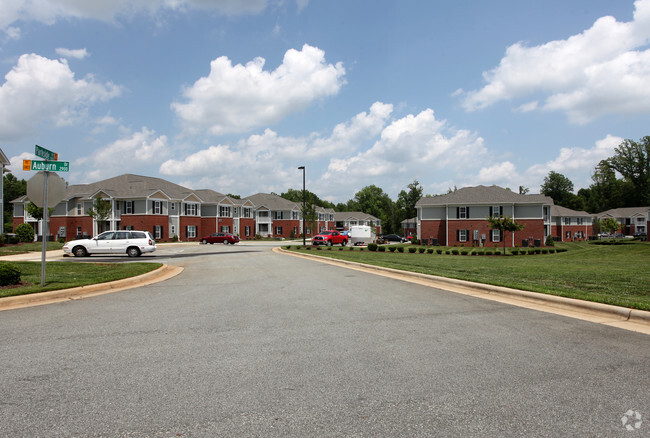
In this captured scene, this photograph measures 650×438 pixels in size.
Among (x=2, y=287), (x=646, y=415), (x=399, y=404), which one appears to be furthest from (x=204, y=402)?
(x=2, y=287)

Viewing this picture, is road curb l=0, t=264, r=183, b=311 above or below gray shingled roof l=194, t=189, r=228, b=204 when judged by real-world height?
below

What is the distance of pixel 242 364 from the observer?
4914 mm

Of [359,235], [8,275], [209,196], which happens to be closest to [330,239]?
[359,235]

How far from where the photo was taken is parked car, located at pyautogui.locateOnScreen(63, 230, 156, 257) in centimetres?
2502

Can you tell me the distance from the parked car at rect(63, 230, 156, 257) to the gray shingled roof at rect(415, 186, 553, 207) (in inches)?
1566

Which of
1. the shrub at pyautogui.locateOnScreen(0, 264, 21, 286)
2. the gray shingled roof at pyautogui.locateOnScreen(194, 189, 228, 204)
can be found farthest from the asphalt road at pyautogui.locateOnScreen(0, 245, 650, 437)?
the gray shingled roof at pyautogui.locateOnScreen(194, 189, 228, 204)

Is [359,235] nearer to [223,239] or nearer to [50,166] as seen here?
[223,239]

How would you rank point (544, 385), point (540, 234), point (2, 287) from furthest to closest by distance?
point (540, 234) → point (2, 287) → point (544, 385)

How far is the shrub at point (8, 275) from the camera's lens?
10.5 meters

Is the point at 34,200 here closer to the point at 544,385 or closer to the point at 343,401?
the point at 343,401

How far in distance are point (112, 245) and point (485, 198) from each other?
44.2m

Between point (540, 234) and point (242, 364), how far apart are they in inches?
2113

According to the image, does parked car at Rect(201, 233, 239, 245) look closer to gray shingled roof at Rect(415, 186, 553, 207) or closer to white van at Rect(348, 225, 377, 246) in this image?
white van at Rect(348, 225, 377, 246)

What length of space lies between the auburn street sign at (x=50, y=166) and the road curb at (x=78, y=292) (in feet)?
10.2
